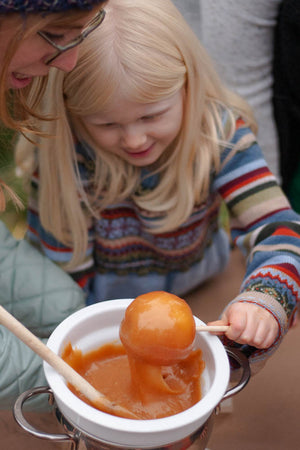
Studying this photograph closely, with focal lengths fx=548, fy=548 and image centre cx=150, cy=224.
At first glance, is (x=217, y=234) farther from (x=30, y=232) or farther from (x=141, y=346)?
(x=141, y=346)

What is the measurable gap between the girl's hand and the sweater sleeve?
0.06m

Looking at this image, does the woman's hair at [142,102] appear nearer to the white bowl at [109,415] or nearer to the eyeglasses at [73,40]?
the eyeglasses at [73,40]

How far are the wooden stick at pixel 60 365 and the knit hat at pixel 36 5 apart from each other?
1.00 ft

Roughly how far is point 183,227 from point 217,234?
174 millimetres

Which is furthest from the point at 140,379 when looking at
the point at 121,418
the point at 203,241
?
the point at 203,241

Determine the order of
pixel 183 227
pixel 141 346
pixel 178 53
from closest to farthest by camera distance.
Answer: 1. pixel 141 346
2. pixel 178 53
3. pixel 183 227

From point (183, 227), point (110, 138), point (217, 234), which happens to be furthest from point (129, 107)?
point (217, 234)

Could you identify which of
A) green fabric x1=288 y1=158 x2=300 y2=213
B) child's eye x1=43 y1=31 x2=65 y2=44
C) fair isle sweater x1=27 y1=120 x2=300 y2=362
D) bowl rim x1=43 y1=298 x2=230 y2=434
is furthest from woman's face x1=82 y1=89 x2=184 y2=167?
green fabric x1=288 y1=158 x2=300 y2=213

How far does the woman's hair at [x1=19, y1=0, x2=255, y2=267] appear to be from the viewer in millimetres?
863

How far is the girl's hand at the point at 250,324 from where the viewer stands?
29.6 inches

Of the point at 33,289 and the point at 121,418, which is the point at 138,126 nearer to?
the point at 33,289

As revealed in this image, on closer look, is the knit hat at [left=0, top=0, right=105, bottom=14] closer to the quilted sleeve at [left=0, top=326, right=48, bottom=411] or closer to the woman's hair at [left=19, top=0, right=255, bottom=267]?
the woman's hair at [left=19, top=0, right=255, bottom=267]

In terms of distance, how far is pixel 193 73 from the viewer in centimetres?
95

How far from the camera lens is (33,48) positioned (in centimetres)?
64
